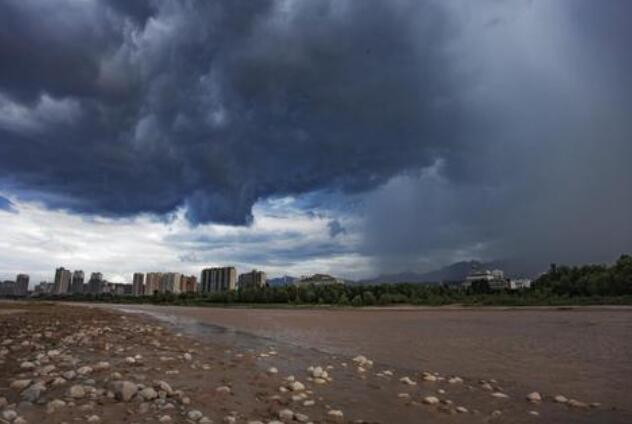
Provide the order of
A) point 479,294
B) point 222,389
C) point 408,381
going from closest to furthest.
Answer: point 222,389
point 408,381
point 479,294

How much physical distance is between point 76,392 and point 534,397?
29.9ft

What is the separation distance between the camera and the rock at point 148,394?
778 cm

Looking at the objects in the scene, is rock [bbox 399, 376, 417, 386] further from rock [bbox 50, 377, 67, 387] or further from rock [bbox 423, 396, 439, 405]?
rock [bbox 50, 377, 67, 387]

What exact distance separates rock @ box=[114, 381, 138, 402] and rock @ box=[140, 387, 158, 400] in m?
0.17

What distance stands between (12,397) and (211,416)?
3.71m

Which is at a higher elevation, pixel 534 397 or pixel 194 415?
pixel 194 415

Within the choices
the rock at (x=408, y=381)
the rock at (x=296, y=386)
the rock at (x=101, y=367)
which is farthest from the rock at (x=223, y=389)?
the rock at (x=408, y=381)

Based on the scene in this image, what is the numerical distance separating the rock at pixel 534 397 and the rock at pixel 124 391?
7.95 meters

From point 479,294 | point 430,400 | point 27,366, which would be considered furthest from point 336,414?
point 479,294

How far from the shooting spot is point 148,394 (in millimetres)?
7828

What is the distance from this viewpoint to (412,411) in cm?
812

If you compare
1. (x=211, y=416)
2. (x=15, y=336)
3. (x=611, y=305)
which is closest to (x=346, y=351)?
(x=211, y=416)

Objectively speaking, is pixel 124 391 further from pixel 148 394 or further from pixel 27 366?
pixel 27 366

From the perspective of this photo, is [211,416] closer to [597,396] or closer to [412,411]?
[412,411]
